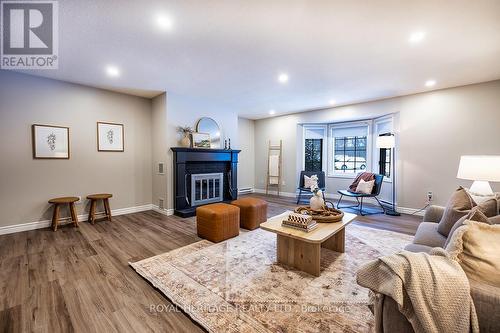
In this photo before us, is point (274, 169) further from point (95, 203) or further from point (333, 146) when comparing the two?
point (95, 203)

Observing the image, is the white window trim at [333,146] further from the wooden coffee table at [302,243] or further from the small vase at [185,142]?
the small vase at [185,142]

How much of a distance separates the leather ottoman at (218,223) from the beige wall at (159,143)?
1692mm

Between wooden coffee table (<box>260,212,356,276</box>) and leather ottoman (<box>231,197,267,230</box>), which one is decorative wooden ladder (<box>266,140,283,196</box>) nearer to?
leather ottoman (<box>231,197,267,230</box>)

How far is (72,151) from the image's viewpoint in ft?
12.6

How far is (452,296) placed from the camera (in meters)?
0.87

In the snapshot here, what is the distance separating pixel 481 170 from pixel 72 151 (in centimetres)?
606

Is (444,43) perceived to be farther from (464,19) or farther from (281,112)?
(281,112)

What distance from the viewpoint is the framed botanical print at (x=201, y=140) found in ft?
15.4

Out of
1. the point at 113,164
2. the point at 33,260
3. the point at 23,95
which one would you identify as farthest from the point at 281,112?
the point at 33,260

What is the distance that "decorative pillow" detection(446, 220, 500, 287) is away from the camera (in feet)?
3.08

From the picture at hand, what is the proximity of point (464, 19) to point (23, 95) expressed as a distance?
5738mm

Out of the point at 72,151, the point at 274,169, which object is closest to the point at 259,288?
the point at 72,151

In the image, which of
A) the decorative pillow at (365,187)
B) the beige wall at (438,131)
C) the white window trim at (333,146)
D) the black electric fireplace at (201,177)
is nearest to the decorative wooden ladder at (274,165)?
the white window trim at (333,146)

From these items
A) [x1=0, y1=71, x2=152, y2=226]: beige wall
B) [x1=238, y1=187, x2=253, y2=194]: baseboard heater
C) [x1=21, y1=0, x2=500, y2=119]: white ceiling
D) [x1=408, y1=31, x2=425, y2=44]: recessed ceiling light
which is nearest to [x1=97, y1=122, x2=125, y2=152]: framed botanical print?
[x1=0, y1=71, x2=152, y2=226]: beige wall
